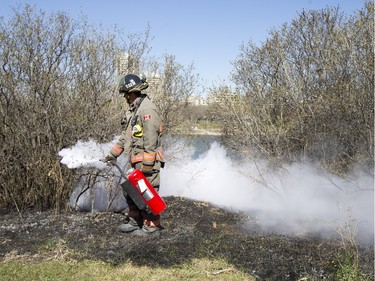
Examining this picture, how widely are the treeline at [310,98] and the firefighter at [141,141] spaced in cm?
410

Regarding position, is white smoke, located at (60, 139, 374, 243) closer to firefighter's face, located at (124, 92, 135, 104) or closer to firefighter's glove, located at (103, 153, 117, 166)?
firefighter's glove, located at (103, 153, 117, 166)

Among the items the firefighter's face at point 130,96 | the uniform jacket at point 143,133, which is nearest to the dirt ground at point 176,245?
the uniform jacket at point 143,133

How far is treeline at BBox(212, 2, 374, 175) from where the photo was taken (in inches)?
304

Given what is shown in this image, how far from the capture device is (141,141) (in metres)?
5.36

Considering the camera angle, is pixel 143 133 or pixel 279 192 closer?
pixel 143 133

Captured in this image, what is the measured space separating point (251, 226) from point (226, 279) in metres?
1.90

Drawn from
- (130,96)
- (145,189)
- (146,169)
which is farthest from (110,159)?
(130,96)

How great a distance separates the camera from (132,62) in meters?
10.2

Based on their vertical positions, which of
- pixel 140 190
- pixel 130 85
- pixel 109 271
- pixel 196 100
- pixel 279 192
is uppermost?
pixel 196 100

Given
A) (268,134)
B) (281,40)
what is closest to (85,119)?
(268,134)

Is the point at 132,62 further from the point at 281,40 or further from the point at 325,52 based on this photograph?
the point at 281,40

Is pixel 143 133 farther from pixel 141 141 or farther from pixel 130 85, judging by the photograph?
pixel 130 85

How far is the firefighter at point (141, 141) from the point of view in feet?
17.0

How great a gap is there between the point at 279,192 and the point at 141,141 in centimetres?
420
